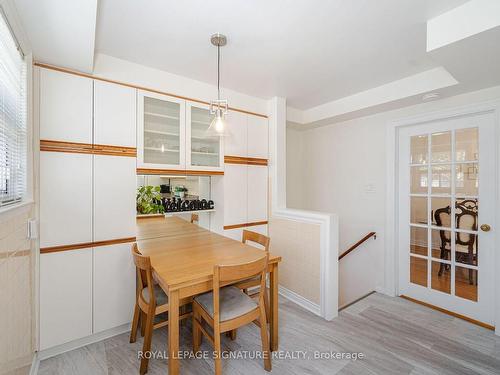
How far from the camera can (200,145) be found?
2629mm

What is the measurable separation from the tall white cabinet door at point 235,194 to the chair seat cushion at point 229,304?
1.08 meters

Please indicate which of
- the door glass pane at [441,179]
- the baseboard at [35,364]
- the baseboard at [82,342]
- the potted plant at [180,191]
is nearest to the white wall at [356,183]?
the door glass pane at [441,179]

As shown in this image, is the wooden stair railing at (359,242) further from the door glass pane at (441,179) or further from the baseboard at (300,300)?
the baseboard at (300,300)

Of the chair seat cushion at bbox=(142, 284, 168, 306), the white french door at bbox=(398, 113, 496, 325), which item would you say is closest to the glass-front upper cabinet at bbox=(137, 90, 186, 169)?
the chair seat cushion at bbox=(142, 284, 168, 306)

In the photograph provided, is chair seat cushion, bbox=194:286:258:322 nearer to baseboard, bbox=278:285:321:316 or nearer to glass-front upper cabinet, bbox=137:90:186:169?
baseboard, bbox=278:285:321:316

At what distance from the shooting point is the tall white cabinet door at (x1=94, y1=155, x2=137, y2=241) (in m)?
2.00

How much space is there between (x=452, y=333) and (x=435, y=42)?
2.51 m

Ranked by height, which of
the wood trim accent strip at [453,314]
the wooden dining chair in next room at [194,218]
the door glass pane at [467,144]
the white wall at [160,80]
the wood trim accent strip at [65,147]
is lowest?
the wood trim accent strip at [453,314]

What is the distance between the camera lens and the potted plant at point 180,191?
2824mm

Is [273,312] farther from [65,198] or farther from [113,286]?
[65,198]

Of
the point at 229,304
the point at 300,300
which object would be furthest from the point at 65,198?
the point at 300,300

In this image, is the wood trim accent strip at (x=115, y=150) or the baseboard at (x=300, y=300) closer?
the wood trim accent strip at (x=115, y=150)

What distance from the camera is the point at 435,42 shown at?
62.6 inches

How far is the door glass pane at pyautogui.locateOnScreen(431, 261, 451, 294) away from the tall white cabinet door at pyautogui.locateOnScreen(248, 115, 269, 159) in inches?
94.4
